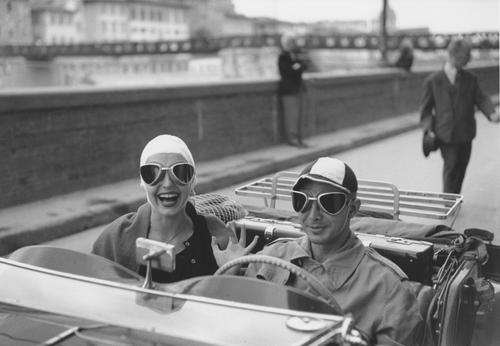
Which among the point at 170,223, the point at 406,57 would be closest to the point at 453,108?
the point at 170,223

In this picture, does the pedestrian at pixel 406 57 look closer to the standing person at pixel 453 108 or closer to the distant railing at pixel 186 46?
the standing person at pixel 453 108

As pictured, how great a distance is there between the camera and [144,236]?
140 inches

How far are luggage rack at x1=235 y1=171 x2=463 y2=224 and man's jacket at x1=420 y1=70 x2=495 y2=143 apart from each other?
124 inches

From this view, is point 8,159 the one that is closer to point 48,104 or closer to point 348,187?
point 48,104

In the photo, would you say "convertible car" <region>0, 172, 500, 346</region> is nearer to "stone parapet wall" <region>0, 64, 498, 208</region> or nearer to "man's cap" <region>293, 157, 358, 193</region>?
"man's cap" <region>293, 157, 358, 193</region>

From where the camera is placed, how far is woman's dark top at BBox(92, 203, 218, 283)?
11.3 feet

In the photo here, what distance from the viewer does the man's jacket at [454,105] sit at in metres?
8.27

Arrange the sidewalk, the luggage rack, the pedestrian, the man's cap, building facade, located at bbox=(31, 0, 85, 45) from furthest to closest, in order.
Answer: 1. building facade, located at bbox=(31, 0, 85, 45)
2. the pedestrian
3. the sidewalk
4. the luggage rack
5. the man's cap

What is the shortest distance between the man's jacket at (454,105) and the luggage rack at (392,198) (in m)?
3.15

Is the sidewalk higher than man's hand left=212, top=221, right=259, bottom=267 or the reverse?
the reverse

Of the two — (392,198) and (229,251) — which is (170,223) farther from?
(392,198)

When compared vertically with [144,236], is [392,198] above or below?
below

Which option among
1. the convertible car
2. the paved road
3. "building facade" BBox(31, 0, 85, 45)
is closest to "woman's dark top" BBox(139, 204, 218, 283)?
the convertible car

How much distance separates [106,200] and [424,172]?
227 inches
